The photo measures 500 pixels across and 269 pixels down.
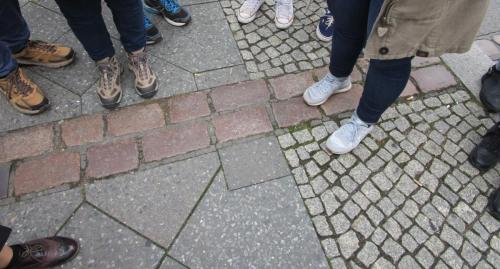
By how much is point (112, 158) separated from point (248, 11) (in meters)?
1.55

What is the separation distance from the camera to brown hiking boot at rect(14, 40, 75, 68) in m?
2.40

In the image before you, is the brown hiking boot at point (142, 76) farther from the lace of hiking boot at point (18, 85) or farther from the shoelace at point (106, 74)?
the lace of hiking boot at point (18, 85)

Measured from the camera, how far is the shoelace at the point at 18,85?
2.19 m

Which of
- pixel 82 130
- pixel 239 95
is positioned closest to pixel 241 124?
pixel 239 95

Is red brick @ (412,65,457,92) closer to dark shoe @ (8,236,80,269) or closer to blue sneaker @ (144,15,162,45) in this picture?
blue sneaker @ (144,15,162,45)

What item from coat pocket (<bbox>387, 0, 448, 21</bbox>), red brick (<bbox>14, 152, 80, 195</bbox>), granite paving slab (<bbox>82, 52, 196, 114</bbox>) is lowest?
red brick (<bbox>14, 152, 80, 195</bbox>)

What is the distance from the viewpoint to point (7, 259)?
1.57 metres

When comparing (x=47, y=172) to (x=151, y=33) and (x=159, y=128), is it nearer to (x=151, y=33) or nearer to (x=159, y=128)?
(x=159, y=128)

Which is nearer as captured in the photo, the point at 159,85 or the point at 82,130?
the point at 82,130

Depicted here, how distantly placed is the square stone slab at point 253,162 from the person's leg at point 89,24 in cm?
98

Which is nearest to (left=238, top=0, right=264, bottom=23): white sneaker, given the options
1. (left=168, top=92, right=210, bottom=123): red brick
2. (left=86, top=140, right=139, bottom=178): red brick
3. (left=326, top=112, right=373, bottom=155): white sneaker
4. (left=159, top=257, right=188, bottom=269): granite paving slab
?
(left=168, top=92, right=210, bottom=123): red brick

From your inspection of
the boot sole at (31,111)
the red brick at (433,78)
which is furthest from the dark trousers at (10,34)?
the red brick at (433,78)

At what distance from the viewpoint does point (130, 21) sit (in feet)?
6.91

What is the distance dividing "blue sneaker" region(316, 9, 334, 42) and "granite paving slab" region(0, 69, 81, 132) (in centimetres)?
180
